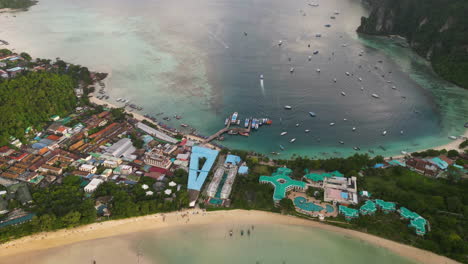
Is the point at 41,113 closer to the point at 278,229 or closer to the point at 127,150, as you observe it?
the point at 127,150

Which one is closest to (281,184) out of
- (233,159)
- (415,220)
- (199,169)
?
(233,159)

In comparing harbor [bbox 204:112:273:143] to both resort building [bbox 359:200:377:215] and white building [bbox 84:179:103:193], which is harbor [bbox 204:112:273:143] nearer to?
white building [bbox 84:179:103:193]

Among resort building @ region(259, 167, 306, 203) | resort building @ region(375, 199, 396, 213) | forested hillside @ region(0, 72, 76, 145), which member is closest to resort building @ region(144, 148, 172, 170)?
resort building @ region(259, 167, 306, 203)

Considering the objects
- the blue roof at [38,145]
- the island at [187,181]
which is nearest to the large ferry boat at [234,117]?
the island at [187,181]

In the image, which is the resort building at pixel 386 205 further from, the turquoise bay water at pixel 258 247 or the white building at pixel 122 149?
the white building at pixel 122 149

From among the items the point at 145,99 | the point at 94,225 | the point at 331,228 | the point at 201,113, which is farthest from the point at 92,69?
the point at 331,228

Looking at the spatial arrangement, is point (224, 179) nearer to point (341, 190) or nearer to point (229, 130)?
point (229, 130)
